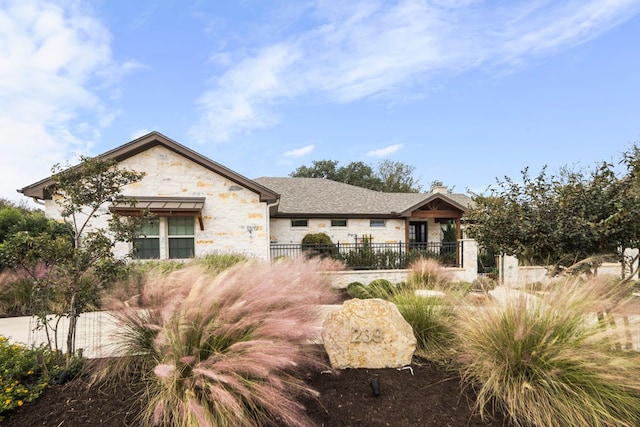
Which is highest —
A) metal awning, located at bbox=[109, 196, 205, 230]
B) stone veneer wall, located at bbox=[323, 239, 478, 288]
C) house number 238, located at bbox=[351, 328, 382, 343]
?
metal awning, located at bbox=[109, 196, 205, 230]

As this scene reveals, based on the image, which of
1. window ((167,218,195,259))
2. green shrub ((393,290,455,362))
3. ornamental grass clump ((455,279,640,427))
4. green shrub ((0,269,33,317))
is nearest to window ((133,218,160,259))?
window ((167,218,195,259))

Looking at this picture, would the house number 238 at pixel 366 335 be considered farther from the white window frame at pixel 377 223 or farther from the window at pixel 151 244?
the white window frame at pixel 377 223

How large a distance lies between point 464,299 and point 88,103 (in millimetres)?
8779

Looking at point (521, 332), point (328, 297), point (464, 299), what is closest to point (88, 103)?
point (328, 297)

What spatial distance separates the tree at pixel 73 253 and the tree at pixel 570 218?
5.18 meters

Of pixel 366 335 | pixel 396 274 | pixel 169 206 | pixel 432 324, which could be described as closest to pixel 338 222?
pixel 396 274

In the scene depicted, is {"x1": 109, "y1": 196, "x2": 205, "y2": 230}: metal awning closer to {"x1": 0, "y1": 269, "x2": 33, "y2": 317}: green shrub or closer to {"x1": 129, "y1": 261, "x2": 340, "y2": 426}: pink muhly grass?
{"x1": 0, "y1": 269, "x2": 33, "y2": 317}: green shrub

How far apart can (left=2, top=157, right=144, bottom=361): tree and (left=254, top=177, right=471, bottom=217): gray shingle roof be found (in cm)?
1196

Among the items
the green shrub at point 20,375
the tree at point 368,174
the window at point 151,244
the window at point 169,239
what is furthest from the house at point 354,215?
the tree at point 368,174

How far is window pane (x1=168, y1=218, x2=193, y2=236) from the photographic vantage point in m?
11.8

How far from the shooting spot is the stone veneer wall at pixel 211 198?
454 inches

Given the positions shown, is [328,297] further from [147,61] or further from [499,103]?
[499,103]

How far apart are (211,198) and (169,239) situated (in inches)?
82.1

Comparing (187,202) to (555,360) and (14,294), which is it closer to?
(14,294)
